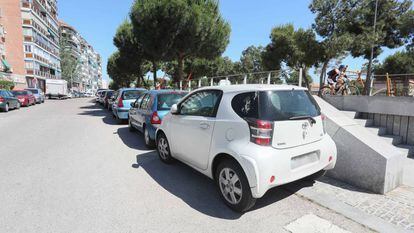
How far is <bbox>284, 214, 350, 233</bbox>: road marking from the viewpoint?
2.83 meters

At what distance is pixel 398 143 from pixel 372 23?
18.7 meters

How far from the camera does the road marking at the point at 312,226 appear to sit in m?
2.83

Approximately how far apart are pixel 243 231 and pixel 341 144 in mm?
2519

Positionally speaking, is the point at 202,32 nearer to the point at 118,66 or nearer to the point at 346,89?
the point at 346,89

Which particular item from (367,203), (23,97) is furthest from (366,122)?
(23,97)

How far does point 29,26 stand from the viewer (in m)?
44.0

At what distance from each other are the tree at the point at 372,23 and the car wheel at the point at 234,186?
1936cm

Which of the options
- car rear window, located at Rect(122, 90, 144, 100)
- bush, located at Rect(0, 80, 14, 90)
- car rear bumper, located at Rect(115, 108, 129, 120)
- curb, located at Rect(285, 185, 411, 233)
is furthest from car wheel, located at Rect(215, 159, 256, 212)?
bush, located at Rect(0, 80, 14, 90)

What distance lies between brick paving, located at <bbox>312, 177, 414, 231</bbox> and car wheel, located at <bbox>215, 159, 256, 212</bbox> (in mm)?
1457

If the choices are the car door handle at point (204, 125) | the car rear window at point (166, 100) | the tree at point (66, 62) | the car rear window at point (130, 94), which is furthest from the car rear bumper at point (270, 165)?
the tree at point (66, 62)

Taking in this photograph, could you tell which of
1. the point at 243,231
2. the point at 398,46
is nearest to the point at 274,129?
the point at 243,231

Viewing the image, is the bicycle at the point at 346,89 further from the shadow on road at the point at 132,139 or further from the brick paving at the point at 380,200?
the shadow on road at the point at 132,139

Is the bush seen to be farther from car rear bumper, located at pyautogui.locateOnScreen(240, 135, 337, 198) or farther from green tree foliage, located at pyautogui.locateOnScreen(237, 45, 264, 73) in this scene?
green tree foliage, located at pyautogui.locateOnScreen(237, 45, 264, 73)

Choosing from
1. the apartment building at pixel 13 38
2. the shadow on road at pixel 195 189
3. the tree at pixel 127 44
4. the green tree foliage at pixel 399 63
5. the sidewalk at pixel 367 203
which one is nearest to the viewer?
the sidewalk at pixel 367 203
